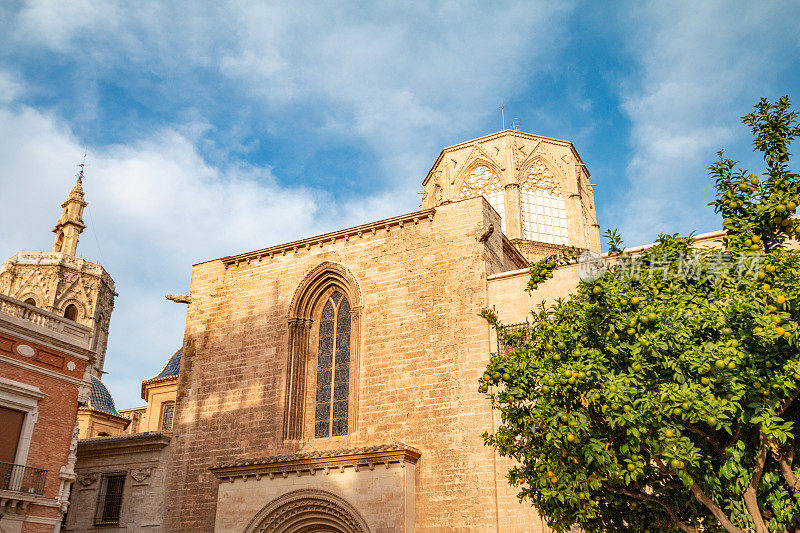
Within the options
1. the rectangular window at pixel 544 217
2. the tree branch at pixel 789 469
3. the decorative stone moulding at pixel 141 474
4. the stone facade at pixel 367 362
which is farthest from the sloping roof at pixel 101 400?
the tree branch at pixel 789 469

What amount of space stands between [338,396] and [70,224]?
116 feet

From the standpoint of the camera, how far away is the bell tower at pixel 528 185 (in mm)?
23672

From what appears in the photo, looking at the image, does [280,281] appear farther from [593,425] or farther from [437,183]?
[593,425]

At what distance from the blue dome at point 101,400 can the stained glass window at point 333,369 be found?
19.7 metres

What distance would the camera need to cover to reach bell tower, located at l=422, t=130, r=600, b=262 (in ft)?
77.7

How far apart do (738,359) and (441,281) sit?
9.86 m

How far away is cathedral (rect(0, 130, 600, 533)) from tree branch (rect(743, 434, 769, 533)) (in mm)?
6456

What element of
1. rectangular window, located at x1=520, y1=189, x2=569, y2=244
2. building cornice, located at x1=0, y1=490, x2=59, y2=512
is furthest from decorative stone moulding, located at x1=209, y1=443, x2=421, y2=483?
rectangular window, located at x1=520, y1=189, x2=569, y2=244

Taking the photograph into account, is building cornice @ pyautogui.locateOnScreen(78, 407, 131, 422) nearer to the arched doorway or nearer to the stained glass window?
the stained glass window

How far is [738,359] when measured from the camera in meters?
6.70

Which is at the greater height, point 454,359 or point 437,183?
point 437,183

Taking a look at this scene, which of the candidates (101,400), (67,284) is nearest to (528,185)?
(101,400)

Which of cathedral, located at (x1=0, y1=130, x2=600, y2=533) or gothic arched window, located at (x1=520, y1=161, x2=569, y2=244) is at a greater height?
gothic arched window, located at (x1=520, y1=161, x2=569, y2=244)

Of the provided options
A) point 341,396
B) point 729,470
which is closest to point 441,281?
point 341,396
